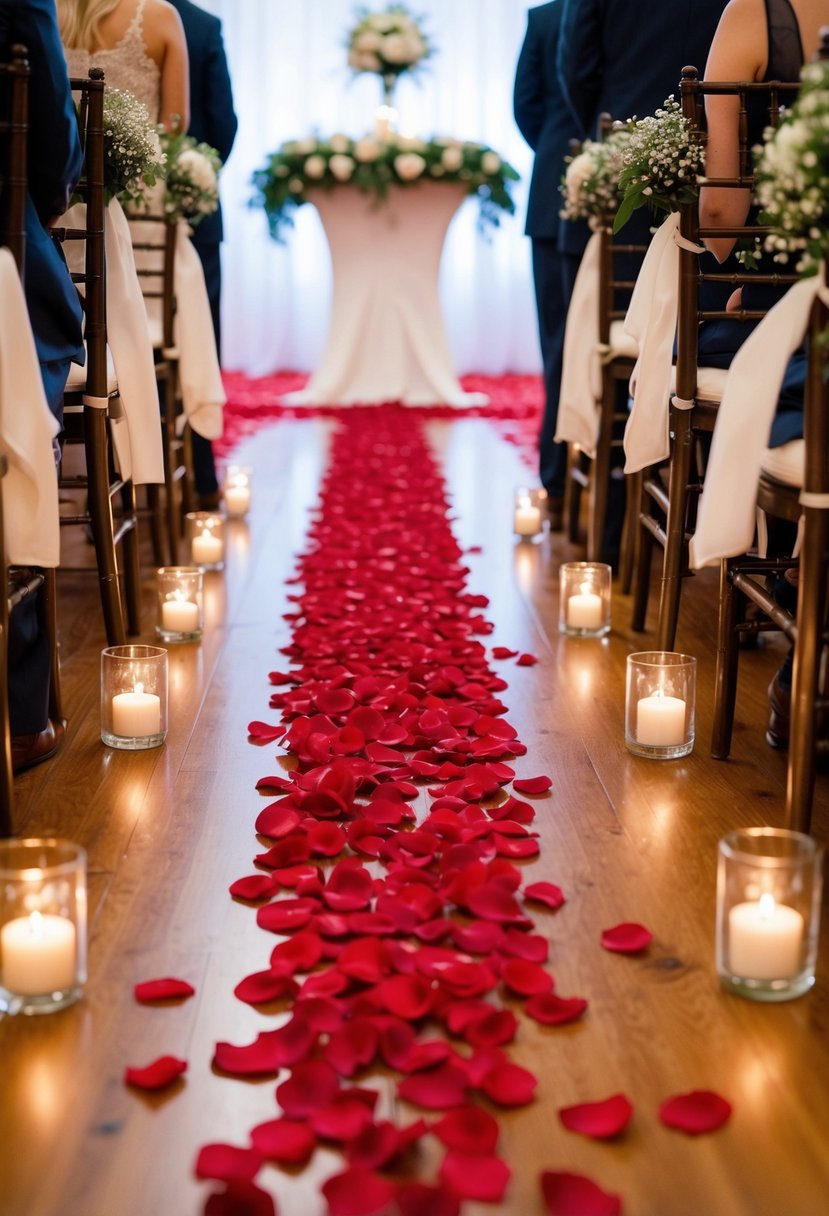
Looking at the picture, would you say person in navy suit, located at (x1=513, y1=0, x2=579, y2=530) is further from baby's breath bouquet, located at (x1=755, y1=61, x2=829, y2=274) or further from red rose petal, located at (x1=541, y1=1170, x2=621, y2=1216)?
red rose petal, located at (x1=541, y1=1170, x2=621, y2=1216)

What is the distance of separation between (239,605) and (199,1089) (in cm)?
214

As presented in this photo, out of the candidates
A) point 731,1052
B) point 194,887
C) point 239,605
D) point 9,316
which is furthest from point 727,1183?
point 239,605

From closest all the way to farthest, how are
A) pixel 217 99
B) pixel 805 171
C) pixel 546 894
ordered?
1. pixel 805 171
2. pixel 546 894
3. pixel 217 99

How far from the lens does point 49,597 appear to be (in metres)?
2.37

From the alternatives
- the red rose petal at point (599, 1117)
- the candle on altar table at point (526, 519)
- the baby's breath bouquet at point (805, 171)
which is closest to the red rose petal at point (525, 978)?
the red rose petal at point (599, 1117)

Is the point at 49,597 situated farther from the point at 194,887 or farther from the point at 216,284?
the point at 216,284

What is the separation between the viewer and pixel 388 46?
7.52m

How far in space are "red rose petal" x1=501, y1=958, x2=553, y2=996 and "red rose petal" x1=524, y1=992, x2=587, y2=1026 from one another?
0.7 inches

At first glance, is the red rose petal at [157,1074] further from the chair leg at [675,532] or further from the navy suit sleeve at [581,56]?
the navy suit sleeve at [581,56]

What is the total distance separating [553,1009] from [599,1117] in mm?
213

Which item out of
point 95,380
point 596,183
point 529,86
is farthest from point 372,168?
point 95,380

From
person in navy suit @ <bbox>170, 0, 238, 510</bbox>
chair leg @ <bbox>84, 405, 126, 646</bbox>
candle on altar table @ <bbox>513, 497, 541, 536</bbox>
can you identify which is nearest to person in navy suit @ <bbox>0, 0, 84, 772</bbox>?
chair leg @ <bbox>84, 405, 126, 646</bbox>

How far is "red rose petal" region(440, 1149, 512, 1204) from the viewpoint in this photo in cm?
127

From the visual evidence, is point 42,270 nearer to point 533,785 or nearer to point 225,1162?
point 533,785
